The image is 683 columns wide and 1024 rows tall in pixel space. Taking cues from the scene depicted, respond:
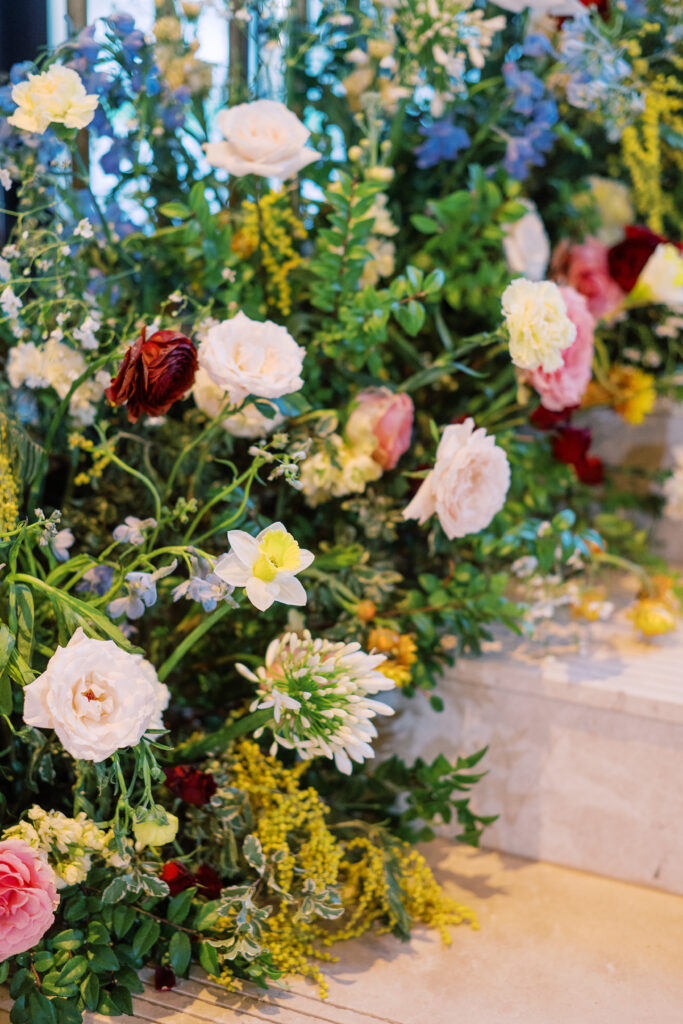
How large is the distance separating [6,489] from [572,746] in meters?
0.77

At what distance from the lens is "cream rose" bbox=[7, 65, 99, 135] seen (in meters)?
0.90

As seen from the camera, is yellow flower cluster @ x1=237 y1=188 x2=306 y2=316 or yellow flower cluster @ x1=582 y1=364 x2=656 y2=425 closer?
yellow flower cluster @ x1=237 y1=188 x2=306 y2=316

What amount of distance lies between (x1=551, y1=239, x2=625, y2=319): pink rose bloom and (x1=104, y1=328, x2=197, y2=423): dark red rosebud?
2.58 ft

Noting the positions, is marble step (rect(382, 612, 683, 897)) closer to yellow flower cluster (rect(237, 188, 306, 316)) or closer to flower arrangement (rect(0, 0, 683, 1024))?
flower arrangement (rect(0, 0, 683, 1024))

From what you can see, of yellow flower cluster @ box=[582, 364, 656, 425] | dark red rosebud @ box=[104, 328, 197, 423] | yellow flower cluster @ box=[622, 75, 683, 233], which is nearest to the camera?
dark red rosebud @ box=[104, 328, 197, 423]

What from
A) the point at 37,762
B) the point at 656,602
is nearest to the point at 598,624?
the point at 656,602

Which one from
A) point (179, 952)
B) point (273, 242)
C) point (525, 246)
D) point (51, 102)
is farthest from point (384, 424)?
point (179, 952)

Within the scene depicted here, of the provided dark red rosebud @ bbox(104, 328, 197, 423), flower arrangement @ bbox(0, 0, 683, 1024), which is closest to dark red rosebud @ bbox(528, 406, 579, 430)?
flower arrangement @ bbox(0, 0, 683, 1024)

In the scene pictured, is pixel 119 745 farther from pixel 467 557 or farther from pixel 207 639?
pixel 467 557

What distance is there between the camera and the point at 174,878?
93cm

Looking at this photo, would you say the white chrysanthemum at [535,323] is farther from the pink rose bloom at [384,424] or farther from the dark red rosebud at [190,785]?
the dark red rosebud at [190,785]

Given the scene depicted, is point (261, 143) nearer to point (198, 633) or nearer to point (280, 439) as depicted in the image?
point (280, 439)

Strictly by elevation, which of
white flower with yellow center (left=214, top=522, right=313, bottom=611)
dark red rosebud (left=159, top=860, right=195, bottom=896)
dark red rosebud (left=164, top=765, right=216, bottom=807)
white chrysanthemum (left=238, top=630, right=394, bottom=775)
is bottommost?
dark red rosebud (left=159, top=860, right=195, bottom=896)

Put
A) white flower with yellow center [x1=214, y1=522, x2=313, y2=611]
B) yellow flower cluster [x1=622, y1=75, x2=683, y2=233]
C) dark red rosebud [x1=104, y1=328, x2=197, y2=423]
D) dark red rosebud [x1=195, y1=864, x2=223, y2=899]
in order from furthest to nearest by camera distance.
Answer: yellow flower cluster [x1=622, y1=75, x2=683, y2=233], dark red rosebud [x1=195, y1=864, x2=223, y2=899], dark red rosebud [x1=104, y1=328, x2=197, y2=423], white flower with yellow center [x1=214, y1=522, x2=313, y2=611]
